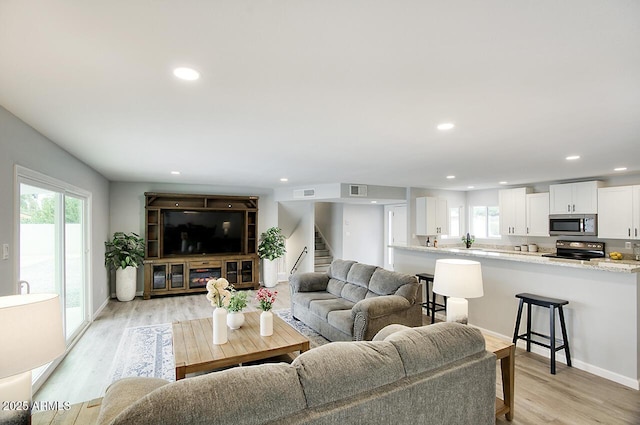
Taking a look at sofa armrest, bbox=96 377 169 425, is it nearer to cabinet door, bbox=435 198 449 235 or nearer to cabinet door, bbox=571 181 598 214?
cabinet door, bbox=435 198 449 235

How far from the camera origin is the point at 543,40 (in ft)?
4.64

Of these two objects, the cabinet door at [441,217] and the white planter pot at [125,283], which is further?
the cabinet door at [441,217]

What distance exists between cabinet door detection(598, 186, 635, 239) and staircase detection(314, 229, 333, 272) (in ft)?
20.5

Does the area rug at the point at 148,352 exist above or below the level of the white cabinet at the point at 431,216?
below

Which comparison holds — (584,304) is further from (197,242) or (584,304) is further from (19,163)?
(197,242)

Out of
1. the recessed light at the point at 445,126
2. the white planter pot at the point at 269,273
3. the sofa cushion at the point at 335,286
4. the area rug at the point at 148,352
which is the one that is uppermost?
the recessed light at the point at 445,126

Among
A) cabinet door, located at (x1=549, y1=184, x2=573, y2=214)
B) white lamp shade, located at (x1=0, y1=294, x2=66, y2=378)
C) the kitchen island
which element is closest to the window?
cabinet door, located at (x1=549, y1=184, x2=573, y2=214)

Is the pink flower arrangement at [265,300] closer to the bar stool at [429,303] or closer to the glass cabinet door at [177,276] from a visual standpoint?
the bar stool at [429,303]

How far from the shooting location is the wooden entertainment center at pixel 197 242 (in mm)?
6570

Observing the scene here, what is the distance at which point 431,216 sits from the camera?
7.67 metres

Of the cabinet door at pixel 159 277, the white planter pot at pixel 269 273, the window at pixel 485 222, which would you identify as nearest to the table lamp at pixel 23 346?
the cabinet door at pixel 159 277

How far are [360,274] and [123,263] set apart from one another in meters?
4.51

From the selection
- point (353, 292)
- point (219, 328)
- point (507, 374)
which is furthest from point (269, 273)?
point (507, 374)

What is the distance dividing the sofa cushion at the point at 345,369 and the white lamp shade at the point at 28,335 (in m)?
1.15
